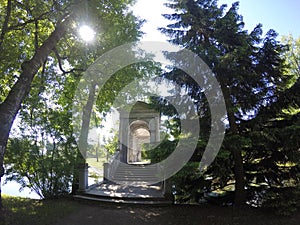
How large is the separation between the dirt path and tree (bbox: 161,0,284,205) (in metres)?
0.73

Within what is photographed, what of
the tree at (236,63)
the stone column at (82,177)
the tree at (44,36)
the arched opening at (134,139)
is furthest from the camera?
the arched opening at (134,139)

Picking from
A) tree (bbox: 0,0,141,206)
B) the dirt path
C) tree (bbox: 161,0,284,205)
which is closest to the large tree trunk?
tree (bbox: 0,0,141,206)

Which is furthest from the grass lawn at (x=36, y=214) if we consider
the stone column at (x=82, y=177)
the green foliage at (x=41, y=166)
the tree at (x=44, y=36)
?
the stone column at (x=82, y=177)

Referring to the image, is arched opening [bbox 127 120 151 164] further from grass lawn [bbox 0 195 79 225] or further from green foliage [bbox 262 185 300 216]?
green foliage [bbox 262 185 300 216]

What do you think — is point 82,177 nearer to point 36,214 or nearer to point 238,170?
point 36,214

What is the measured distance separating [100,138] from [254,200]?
28.4m

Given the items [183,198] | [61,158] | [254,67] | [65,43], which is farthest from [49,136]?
[254,67]

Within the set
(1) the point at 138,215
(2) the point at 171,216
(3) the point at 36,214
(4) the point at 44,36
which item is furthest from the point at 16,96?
(4) the point at 44,36

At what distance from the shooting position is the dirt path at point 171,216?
5273mm

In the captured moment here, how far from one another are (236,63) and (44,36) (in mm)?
8877

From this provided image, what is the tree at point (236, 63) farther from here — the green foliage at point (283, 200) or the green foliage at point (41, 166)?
the green foliage at point (41, 166)

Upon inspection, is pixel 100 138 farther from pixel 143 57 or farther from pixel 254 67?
pixel 254 67

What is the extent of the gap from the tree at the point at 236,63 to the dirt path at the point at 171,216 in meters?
0.73

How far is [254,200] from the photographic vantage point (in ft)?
20.6
